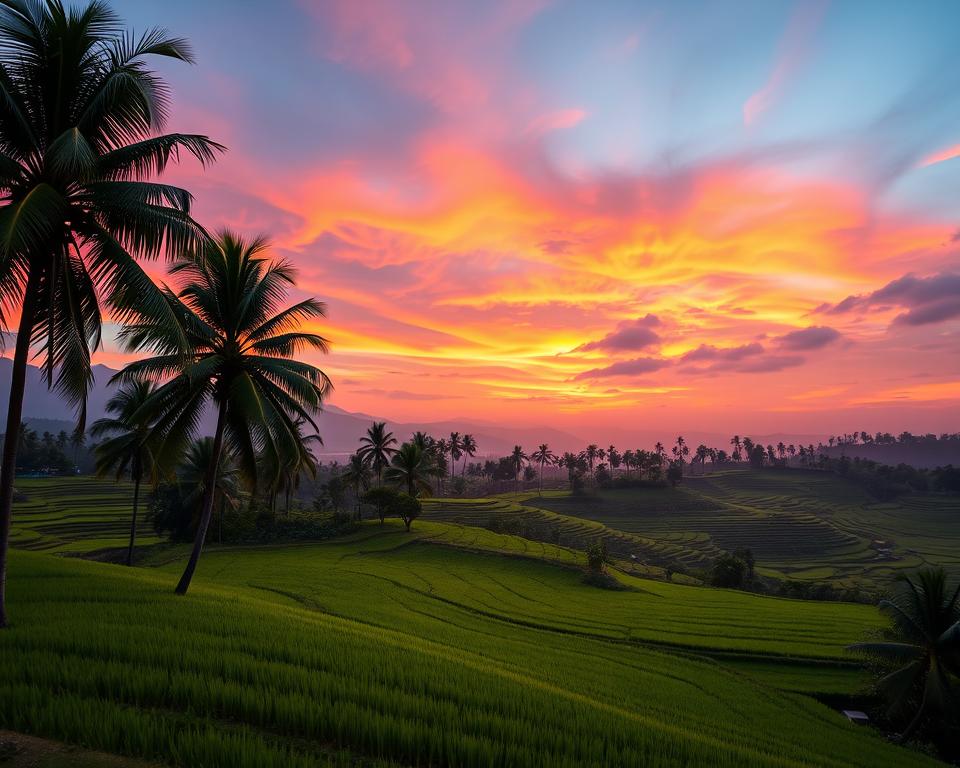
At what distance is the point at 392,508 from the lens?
5141 centimetres

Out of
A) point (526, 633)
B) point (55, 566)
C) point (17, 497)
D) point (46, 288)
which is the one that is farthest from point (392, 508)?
point (17, 497)

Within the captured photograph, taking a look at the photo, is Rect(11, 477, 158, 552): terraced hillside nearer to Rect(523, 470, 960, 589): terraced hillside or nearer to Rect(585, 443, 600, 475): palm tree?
Rect(523, 470, 960, 589): terraced hillside

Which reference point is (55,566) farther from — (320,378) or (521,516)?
(521,516)

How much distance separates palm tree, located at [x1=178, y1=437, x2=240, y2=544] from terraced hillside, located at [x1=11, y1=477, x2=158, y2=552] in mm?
7969

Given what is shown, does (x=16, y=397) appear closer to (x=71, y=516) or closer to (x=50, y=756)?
(x=50, y=756)

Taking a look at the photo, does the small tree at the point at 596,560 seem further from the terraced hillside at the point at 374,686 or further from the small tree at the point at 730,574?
the small tree at the point at 730,574

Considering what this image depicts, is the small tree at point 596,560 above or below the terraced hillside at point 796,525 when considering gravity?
above

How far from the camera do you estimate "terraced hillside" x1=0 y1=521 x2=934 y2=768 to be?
17.9ft

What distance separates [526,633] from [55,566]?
1940 centimetres

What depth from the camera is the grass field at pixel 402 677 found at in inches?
217

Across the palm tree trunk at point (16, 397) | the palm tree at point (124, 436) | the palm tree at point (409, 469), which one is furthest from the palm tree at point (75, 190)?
the palm tree at point (409, 469)

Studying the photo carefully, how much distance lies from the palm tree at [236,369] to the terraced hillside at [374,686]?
15.2 feet

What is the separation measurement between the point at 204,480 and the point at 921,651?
4728 centimetres

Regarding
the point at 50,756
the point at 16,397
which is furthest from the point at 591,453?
the point at 50,756
